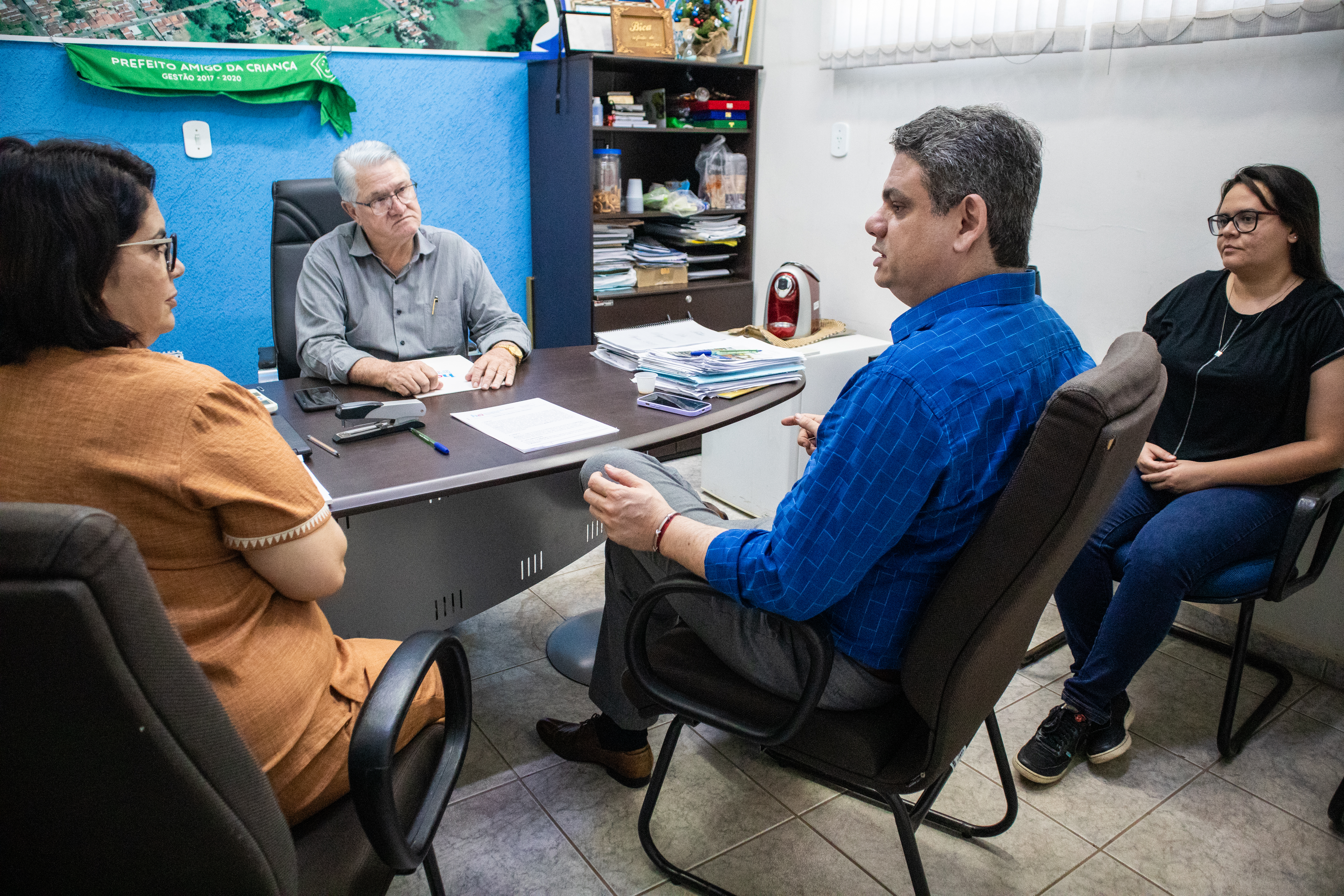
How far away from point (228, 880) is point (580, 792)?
113 cm

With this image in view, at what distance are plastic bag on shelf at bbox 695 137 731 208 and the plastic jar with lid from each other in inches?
16.0

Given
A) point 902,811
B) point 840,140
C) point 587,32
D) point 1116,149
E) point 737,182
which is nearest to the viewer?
point 902,811

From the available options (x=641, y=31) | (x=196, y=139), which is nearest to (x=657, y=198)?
(x=641, y=31)

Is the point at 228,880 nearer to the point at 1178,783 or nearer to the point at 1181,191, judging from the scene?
the point at 1178,783

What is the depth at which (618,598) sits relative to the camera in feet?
5.17

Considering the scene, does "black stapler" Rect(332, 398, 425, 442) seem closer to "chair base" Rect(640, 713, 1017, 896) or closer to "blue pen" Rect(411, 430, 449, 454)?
"blue pen" Rect(411, 430, 449, 454)

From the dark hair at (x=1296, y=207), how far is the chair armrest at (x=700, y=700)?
1.52m

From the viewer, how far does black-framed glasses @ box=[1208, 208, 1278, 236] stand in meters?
1.92

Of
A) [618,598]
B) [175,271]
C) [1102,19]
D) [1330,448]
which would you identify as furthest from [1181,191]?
[175,271]

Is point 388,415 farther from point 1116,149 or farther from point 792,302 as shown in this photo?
point 1116,149

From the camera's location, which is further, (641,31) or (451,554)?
(641,31)

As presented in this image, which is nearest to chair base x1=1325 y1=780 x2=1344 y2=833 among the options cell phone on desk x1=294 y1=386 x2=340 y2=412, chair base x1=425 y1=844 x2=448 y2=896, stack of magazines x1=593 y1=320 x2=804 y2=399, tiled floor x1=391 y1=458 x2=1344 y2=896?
tiled floor x1=391 y1=458 x2=1344 y2=896

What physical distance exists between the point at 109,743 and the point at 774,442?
2520 millimetres

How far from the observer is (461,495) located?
1750mm
